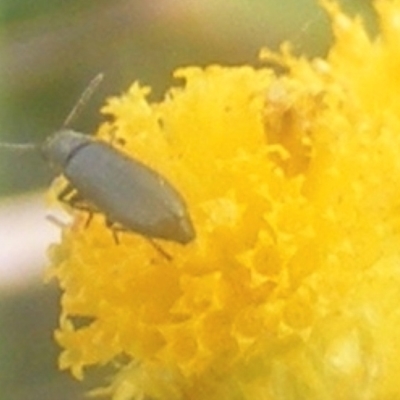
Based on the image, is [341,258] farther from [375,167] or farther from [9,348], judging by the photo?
[9,348]

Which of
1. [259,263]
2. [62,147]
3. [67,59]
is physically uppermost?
[67,59]

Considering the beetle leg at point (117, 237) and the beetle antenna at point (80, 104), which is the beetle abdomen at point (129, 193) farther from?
the beetle antenna at point (80, 104)

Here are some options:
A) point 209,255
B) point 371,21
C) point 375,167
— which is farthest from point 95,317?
point 371,21

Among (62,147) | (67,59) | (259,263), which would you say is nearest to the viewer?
(259,263)

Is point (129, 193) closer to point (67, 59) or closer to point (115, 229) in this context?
point (115, 229)

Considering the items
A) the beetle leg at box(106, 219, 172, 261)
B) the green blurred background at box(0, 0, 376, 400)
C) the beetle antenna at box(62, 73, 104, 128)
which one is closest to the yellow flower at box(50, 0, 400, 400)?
the beetle leg at box(106, 219, 172, 261)

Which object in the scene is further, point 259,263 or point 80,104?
point 80,104

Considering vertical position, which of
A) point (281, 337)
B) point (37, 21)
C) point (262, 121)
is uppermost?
point (37, 21)

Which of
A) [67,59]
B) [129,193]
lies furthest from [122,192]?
[67,59]
